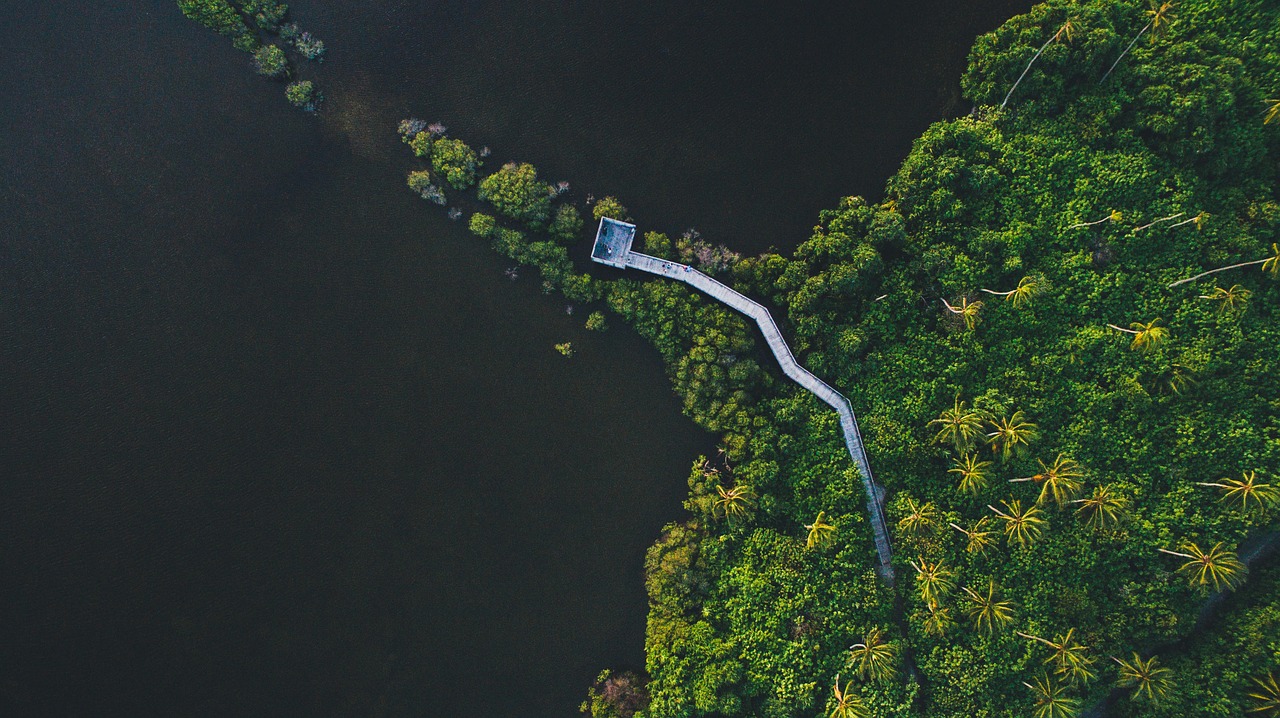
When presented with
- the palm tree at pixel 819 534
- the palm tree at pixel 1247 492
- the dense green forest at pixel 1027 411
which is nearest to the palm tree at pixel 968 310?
the dense green forest at pixel 1027 411

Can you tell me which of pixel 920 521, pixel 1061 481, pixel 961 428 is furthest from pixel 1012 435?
pixel 920 521

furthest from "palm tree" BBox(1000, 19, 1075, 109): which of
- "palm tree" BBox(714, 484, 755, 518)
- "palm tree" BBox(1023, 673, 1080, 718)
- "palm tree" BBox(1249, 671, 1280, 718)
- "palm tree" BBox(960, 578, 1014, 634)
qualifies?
"palm tree" BBox(1249, 671, 1280, 718)

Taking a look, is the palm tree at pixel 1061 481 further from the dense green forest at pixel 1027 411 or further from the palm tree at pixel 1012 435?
the palm tree at pixel 1012 435

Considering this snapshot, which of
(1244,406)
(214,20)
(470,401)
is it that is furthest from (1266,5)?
(214,20)

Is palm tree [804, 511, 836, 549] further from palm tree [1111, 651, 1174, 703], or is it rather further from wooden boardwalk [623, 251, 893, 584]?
palm tree [1111, 651, 1174, 703]

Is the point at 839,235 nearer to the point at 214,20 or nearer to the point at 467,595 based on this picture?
the point at 467,595

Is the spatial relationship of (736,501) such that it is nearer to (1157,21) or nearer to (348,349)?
(348,349)
